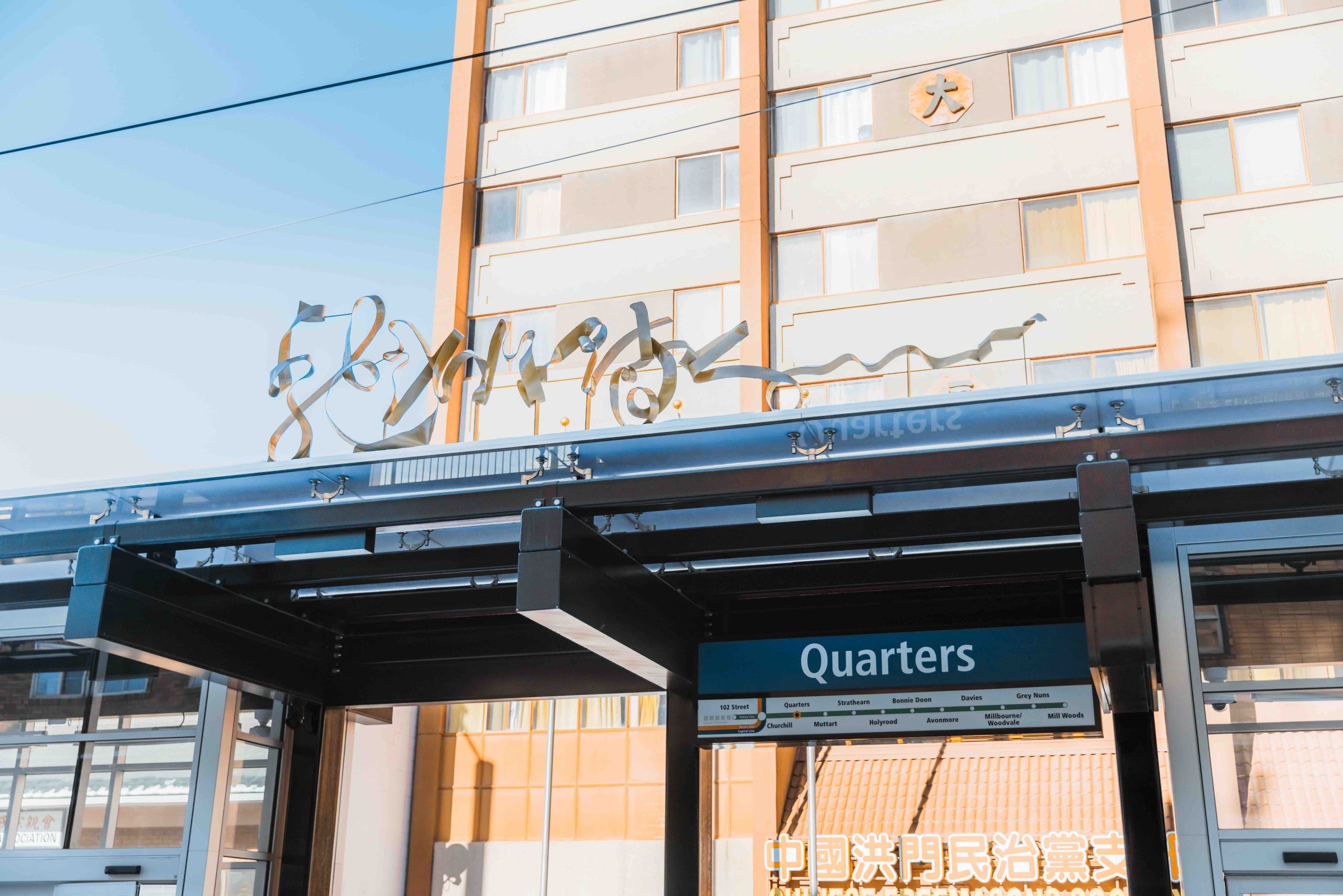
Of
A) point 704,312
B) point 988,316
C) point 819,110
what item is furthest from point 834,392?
point 819,110

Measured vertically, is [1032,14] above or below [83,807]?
above

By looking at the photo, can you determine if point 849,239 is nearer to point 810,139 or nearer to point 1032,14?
point 810,139

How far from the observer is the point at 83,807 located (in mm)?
10445

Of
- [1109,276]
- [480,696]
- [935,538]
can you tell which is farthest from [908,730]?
[1109,276]

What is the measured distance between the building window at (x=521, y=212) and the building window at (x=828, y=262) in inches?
161

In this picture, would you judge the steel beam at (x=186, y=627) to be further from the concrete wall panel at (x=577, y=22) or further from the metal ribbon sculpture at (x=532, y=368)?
the concrete wall panel at (x=577, y=22)

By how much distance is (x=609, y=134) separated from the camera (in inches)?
859

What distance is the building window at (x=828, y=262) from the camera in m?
19.4

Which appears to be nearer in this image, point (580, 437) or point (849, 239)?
point (580, 437)

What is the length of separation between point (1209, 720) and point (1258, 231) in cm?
1218

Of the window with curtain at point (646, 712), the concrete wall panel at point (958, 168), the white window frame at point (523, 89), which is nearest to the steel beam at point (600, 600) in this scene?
the window with curtain at point (646, 712)

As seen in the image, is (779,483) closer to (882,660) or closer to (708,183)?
(882,660)

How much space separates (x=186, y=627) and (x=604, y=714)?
36.5ft

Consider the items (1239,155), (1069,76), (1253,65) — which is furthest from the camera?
(1069,76)
